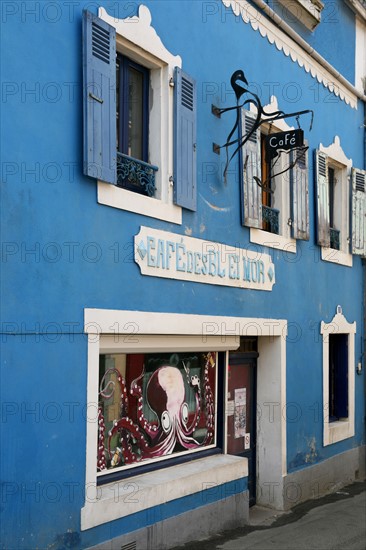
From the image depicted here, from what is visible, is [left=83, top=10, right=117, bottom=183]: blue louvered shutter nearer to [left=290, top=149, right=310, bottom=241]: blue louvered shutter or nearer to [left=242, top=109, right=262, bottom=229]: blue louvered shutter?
[left=242, top=109, right=262, bottom=229]: blue louvered shutter

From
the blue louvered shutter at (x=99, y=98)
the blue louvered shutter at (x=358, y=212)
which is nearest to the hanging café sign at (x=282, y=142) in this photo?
the blue louvered shutter at (x=99, y=98)

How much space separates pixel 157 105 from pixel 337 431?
6.75m

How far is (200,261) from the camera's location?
815 centimetres

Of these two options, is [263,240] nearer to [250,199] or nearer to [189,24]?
[250,199]

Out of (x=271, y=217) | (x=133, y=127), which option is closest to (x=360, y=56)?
(x=271, y=217)

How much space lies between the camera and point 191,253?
798 centimetres

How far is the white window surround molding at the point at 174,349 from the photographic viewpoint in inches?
257

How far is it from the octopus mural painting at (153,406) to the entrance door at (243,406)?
666 millimetres

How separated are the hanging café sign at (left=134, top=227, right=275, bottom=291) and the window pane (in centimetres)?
89

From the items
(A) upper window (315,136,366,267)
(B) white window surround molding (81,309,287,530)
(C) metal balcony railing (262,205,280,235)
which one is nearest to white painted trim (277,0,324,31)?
(A) upper window (315,136,366,267)

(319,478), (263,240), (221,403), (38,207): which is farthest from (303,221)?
(38,207)

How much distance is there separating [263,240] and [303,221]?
1321 mm

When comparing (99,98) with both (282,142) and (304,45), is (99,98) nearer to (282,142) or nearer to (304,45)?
(282,142)

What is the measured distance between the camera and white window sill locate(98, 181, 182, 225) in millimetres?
6688
